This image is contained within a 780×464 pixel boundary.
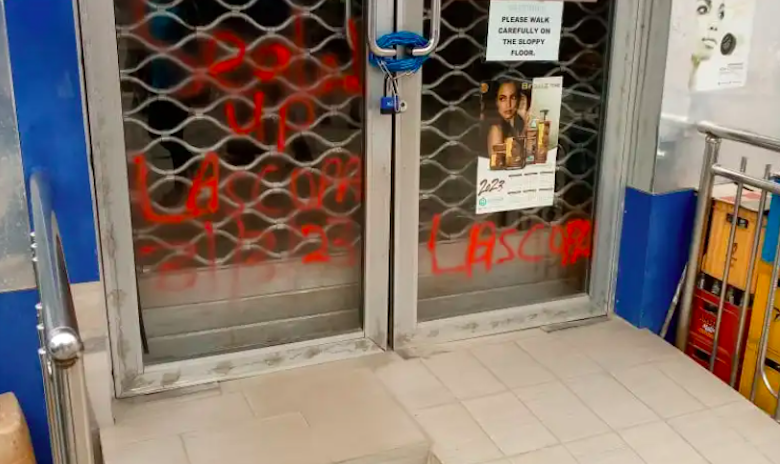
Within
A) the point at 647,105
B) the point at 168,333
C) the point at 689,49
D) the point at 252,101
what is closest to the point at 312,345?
the point at 168,333

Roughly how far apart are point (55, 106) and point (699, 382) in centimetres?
195

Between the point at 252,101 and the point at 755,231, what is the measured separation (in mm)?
1567

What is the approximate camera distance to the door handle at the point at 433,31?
2.16 meters

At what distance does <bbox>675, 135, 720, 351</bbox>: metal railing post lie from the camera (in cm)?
248

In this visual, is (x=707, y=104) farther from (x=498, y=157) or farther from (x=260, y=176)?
(x=260, y=176)

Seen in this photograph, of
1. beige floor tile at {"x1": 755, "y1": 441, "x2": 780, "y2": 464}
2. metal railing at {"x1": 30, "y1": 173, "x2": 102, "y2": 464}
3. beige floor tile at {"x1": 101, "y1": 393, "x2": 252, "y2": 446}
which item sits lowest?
beige floor tile at {"x1": 755, "y1": 441, "x2": 780, "y2": 464}

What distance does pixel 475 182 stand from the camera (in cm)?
245

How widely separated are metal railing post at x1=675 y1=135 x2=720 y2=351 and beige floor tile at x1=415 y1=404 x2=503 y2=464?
937 mm

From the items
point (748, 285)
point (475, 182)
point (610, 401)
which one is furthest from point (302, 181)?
point (748, 285)

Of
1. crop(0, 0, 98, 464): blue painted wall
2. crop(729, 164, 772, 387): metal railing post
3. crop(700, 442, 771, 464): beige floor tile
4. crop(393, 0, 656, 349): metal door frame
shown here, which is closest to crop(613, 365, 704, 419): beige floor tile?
crop(700, 442, 771, 464): beige floor tile

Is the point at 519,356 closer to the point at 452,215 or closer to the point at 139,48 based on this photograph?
the point at 452,215

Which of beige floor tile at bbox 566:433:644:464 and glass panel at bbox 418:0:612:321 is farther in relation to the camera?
glass panel at bbox 418:0:612:321

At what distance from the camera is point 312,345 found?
7.72ft

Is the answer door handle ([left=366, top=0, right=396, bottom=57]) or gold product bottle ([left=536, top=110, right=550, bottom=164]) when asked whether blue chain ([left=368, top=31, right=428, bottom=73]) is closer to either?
door handle ([left=366, top=0, right=396, bottom=57])
